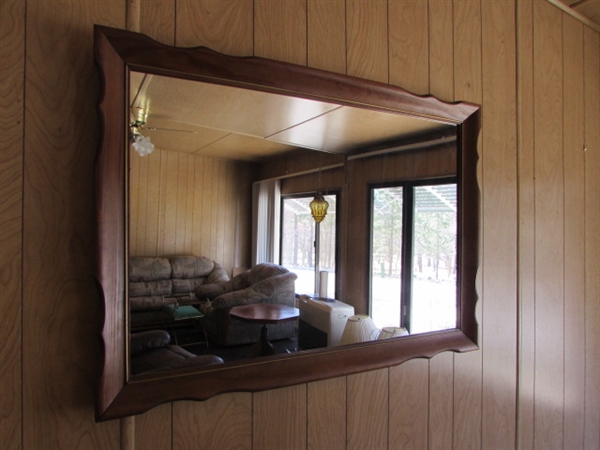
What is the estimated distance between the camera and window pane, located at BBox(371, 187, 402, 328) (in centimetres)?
120

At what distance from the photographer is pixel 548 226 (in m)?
1.54

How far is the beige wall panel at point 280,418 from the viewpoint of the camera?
0.94 metres

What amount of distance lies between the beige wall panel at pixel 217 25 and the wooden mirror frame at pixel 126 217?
0.06 metres

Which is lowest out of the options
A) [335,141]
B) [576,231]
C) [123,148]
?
[576,231]

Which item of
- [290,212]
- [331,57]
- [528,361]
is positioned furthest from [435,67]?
[528,361]

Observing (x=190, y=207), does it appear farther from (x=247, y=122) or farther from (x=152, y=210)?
(x=247, y=122)

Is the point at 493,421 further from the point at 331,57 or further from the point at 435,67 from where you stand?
the point at 331,57

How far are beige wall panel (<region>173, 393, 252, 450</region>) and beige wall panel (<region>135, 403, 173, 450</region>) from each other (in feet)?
0.05

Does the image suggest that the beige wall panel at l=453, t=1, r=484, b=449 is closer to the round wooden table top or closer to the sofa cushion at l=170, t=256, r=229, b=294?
the round wooden table top

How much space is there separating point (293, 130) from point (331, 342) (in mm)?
606

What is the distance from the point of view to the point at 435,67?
4.10ft

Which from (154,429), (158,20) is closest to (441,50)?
(158,20)

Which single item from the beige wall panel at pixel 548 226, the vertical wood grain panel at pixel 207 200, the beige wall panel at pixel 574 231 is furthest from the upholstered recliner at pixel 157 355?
the beige wall panel at pixel 574 231

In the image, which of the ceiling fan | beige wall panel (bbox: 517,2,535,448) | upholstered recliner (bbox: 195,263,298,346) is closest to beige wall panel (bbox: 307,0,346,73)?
the ceiling fan
